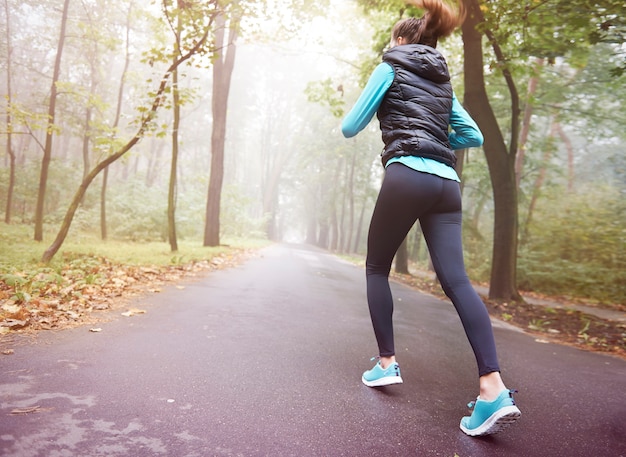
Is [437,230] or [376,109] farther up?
[376,109]

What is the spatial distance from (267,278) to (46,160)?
7050mm

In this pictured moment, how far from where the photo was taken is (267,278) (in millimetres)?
8219

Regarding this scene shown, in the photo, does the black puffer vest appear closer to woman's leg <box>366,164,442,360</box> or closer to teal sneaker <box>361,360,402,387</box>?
woman's leg <box>366,164,442,360</box>

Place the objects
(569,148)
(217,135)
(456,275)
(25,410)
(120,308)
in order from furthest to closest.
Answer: (569,148), (217,135), (120,308), (456,275), (25,410)

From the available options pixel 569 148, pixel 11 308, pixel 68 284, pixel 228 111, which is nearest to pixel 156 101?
pixel 68 284

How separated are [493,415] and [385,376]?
2.48 ft

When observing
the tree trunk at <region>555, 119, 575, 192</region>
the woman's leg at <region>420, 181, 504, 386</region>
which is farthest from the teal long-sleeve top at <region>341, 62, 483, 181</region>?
the tree trunk at <region>555, 119, 575, 192</region>

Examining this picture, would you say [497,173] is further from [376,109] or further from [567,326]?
[376,109]

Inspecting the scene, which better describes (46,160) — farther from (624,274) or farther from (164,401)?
(624,274)

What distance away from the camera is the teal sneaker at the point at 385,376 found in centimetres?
255

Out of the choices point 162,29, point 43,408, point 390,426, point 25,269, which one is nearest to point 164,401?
point 43,408

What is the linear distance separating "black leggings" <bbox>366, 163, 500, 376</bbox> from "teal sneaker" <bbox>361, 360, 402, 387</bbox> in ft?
2.02

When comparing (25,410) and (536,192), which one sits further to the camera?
(536,192)

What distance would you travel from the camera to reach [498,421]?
6.40 feet
